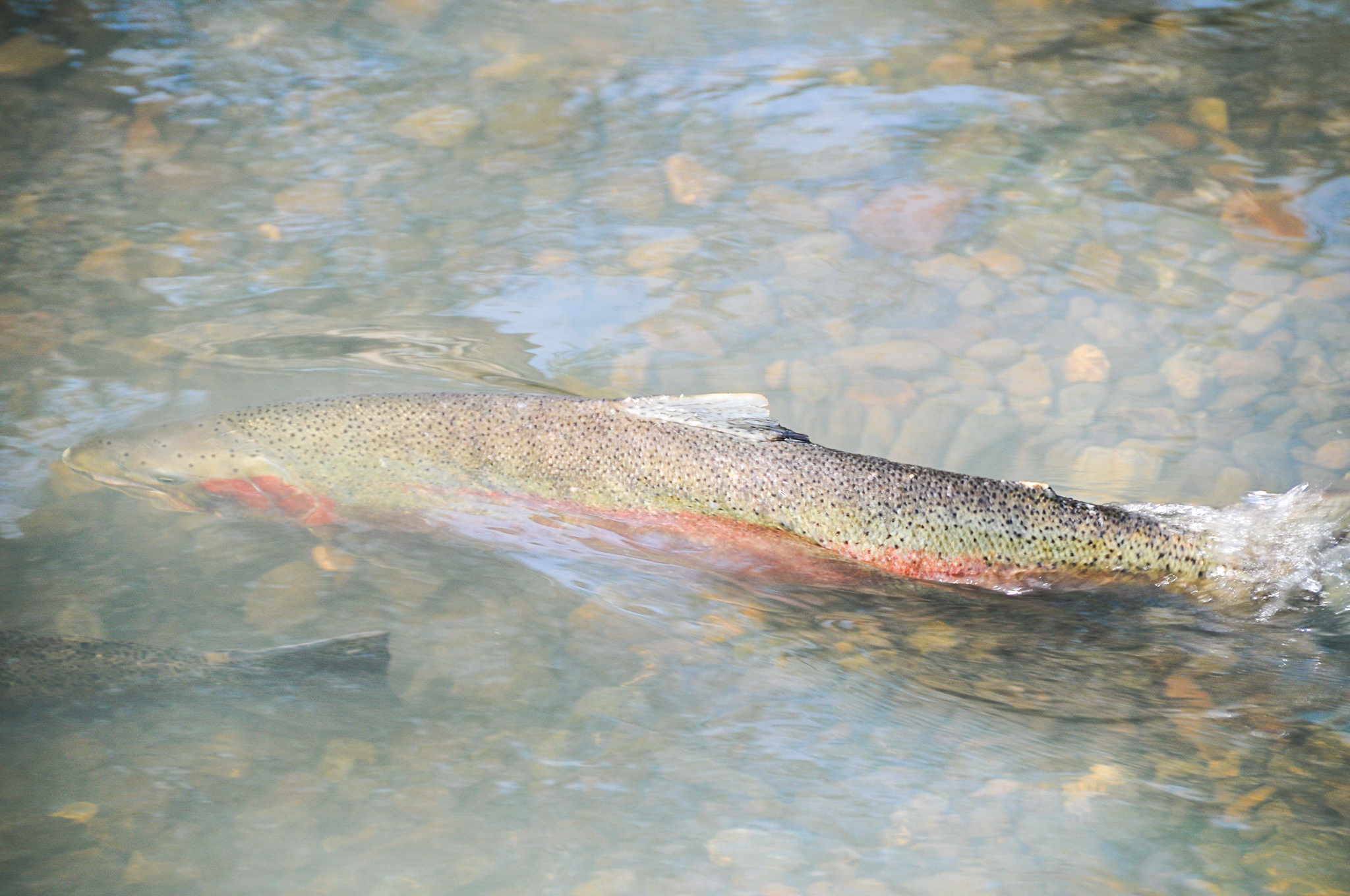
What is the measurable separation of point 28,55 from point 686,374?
421 cm

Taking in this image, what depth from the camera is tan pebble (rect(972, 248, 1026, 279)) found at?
426cm

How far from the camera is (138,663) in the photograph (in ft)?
8.43

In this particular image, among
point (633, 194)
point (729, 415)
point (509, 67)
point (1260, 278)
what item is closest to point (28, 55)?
point (509, 67)

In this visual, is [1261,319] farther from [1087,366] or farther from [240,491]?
[240,491]

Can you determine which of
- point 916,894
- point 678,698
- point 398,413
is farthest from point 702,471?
point 916,894

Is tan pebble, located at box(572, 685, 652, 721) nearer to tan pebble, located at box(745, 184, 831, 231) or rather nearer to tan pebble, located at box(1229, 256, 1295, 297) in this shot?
tan pebble, located at box(745, 184, 831, 231)

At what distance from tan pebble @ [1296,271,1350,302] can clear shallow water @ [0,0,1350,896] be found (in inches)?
0.9

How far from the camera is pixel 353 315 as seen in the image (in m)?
4.09

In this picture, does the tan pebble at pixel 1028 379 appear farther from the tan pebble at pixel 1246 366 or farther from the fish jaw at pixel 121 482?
the fish jaw at pixel 121 482

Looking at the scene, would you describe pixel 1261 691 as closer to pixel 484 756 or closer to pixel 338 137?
pixel 484 756

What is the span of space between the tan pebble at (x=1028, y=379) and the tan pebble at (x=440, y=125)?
2996 mm

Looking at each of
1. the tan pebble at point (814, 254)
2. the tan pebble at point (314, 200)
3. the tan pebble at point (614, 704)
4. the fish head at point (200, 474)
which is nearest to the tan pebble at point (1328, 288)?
the tan pebble at point (814, 254)

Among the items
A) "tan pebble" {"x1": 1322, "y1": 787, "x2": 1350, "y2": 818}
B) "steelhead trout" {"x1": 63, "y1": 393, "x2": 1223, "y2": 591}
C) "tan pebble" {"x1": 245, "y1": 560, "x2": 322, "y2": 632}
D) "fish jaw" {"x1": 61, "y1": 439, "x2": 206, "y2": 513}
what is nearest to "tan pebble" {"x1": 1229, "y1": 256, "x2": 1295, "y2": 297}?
"steelhead trout" {"x1": 63, "y1": 393, "x2": 1223, "y2": 591}

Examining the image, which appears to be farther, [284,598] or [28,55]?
[28,55]
